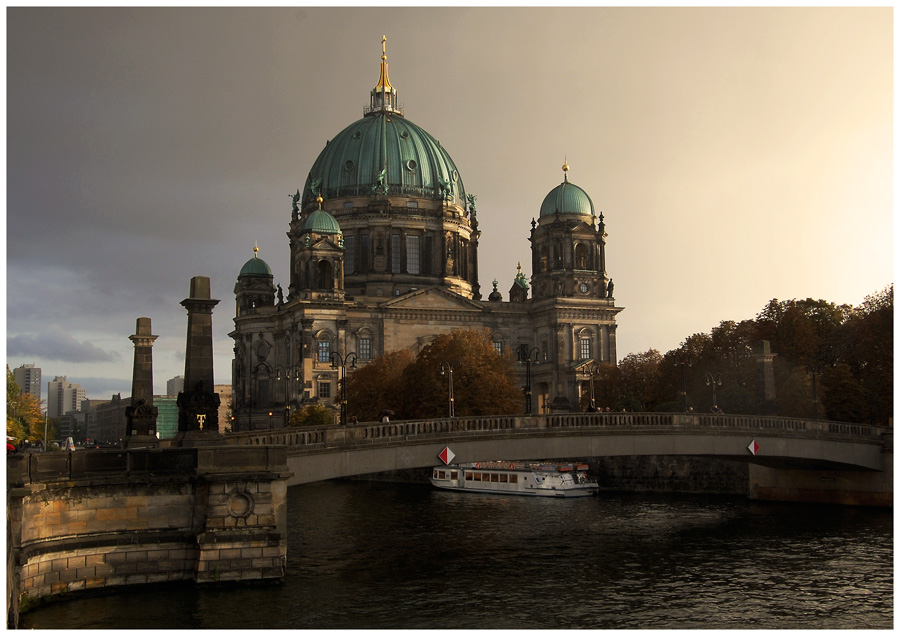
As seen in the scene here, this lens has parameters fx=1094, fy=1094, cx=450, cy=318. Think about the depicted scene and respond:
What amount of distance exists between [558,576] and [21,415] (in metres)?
59.0

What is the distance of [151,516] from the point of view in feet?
98.8

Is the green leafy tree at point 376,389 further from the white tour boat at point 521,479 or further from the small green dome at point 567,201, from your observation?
the small green dome at point 567,201

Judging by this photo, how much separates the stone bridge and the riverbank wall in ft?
11.1

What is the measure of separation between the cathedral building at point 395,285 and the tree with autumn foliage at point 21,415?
870 inches

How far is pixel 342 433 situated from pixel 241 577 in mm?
7656

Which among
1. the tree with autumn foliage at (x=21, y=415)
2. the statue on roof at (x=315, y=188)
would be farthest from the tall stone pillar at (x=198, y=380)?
the statue on roof at (x=315, y=188)

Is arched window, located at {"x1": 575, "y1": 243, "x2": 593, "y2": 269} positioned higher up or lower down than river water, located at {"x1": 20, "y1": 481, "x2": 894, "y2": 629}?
higher up

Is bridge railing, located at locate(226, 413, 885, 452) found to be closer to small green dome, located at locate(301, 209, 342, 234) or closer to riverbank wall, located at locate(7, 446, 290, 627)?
riverbank wall, located at locate(7, 446, 290, 627)

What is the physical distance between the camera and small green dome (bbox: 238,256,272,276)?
12200cm

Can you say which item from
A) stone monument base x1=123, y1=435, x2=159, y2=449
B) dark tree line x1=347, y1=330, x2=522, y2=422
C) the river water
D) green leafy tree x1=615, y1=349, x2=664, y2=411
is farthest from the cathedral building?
stone monument base x1=123, y1=435, x2=159, y2=449

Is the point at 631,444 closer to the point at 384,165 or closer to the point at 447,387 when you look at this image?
the point at 447,387

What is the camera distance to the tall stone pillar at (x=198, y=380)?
109 ft

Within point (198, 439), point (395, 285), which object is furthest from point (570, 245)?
point (198, 439)

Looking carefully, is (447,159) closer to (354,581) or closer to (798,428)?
(798,428)
